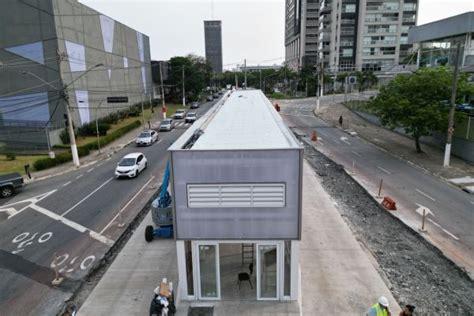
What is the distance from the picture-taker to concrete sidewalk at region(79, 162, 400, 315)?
34.2ft

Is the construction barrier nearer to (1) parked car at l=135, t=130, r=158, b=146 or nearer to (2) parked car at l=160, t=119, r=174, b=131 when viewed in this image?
(1) parked car at l=135, t=130, r=158, b=146

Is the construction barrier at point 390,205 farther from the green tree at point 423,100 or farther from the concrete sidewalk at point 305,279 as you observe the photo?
the green tree at point 423,100

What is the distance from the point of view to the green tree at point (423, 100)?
27672mm

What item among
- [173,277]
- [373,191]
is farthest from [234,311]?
[373,191]

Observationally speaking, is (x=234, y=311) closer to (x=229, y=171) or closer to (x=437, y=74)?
(x=229, y=171)

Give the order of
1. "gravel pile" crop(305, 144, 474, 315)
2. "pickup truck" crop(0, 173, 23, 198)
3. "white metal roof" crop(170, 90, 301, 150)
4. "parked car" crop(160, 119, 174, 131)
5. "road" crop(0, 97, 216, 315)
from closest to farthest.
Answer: "white metal roof" crop(170, 90, 301, 150), "gravel pile" crop(305, 144, 474, 315), "road" crop(0, 97, 216, 315), "pickup truck" crop(0, 173, 23, 198), "parked car" crop(160, 119, 174, 131)

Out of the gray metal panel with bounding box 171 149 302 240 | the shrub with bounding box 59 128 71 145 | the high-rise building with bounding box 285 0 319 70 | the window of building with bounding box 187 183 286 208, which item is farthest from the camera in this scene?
the high-rise building with bounding box 285 0 319 70

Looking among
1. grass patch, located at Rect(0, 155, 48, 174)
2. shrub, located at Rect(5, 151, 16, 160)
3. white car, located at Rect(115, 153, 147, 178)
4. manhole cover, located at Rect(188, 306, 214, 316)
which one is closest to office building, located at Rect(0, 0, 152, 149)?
grass patch, located at Rect(0, 155, 48, 174)

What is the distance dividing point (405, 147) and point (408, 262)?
2266 cm

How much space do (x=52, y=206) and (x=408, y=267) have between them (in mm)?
18403

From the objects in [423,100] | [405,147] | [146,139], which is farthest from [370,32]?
[146,139]

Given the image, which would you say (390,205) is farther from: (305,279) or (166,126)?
(166,126)

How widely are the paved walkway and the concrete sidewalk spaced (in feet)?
45.6

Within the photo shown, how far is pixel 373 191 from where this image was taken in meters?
21.5
